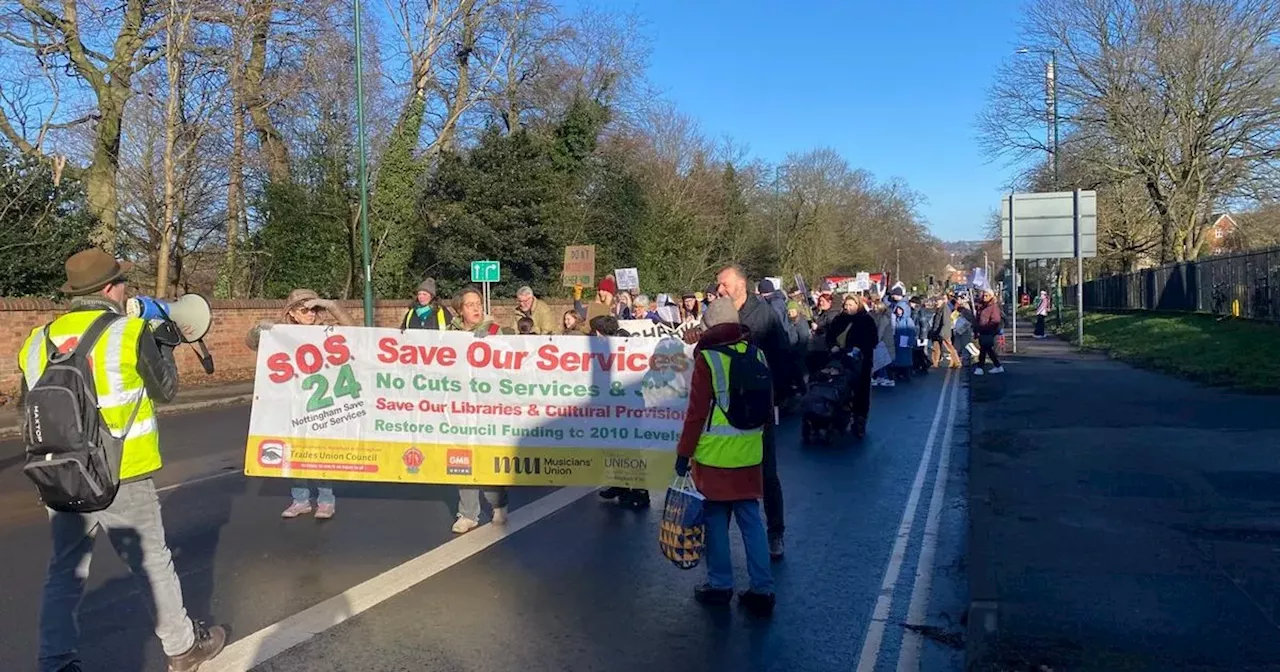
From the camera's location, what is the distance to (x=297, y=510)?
26.1 ft

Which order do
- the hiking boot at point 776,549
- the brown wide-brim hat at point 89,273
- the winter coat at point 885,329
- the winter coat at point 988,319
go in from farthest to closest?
the winter coat at point 988,319
the winter coat at point 885,329
the hiking boot at point 776,549
the brown wide-brim hat at point 89,273

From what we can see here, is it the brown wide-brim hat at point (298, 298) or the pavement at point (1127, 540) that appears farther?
the brown wide-brim hat at point (298, 298)

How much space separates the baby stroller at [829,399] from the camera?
468 inches

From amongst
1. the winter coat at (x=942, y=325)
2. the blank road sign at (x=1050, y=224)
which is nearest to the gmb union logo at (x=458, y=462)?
the winter coat at (x=942, y=325)

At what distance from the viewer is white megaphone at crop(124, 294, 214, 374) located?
4648 millimetres

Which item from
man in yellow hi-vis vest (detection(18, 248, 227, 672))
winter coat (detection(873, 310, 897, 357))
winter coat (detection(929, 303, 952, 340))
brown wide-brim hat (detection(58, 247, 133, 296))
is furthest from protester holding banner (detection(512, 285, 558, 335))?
winter coat (detection(929, 303, 952, 340))

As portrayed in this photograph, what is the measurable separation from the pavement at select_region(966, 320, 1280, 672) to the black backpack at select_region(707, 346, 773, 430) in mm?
1512

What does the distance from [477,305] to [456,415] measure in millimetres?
925

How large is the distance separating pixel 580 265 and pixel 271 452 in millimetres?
21753

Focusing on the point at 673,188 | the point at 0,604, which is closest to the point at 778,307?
the point at 0,604

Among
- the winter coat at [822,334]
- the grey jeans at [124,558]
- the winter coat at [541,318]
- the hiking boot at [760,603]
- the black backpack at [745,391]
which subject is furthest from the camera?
the winter coat at [822,334]

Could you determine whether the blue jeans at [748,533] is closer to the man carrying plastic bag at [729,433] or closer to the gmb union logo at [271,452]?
the man carrying plastic bag at [729,433]

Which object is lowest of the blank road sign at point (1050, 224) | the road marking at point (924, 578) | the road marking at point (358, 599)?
the road marking at point (924, 578)

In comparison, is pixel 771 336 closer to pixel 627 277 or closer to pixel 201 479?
pixel 201 479
